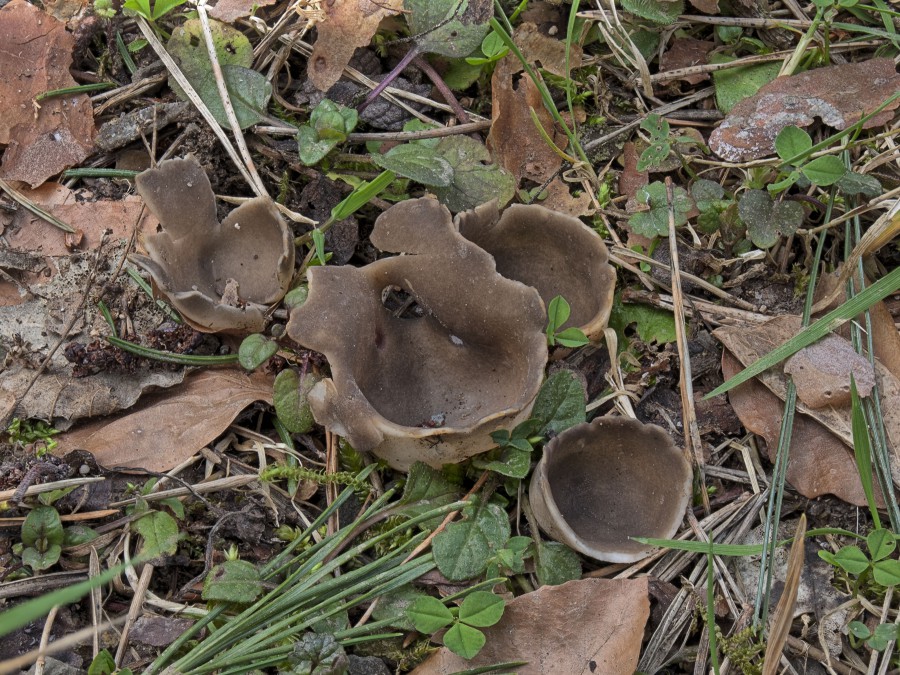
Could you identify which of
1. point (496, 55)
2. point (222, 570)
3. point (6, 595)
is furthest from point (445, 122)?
point (6, 595)

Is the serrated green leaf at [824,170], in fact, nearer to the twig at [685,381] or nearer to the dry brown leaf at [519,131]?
the twig at [685,381]

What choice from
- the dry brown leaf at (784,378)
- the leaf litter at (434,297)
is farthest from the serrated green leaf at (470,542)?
the dry brown leaf at (784,378)

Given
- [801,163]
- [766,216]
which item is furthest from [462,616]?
[801,163]

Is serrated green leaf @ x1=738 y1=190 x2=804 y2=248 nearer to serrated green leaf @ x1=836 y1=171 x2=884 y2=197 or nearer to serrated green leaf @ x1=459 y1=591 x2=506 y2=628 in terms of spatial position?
serrated green leaf @ x1=836 y1=171 x2=884 y2=197

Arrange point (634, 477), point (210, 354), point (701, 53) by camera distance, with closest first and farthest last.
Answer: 1. point (634, 477)
2. point (210, 354)
3. point (701, 53)

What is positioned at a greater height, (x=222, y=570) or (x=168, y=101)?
(x=168, y=101)

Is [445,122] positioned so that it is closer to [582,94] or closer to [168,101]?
[582,94]

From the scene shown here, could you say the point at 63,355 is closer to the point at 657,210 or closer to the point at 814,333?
the point at 657,210
